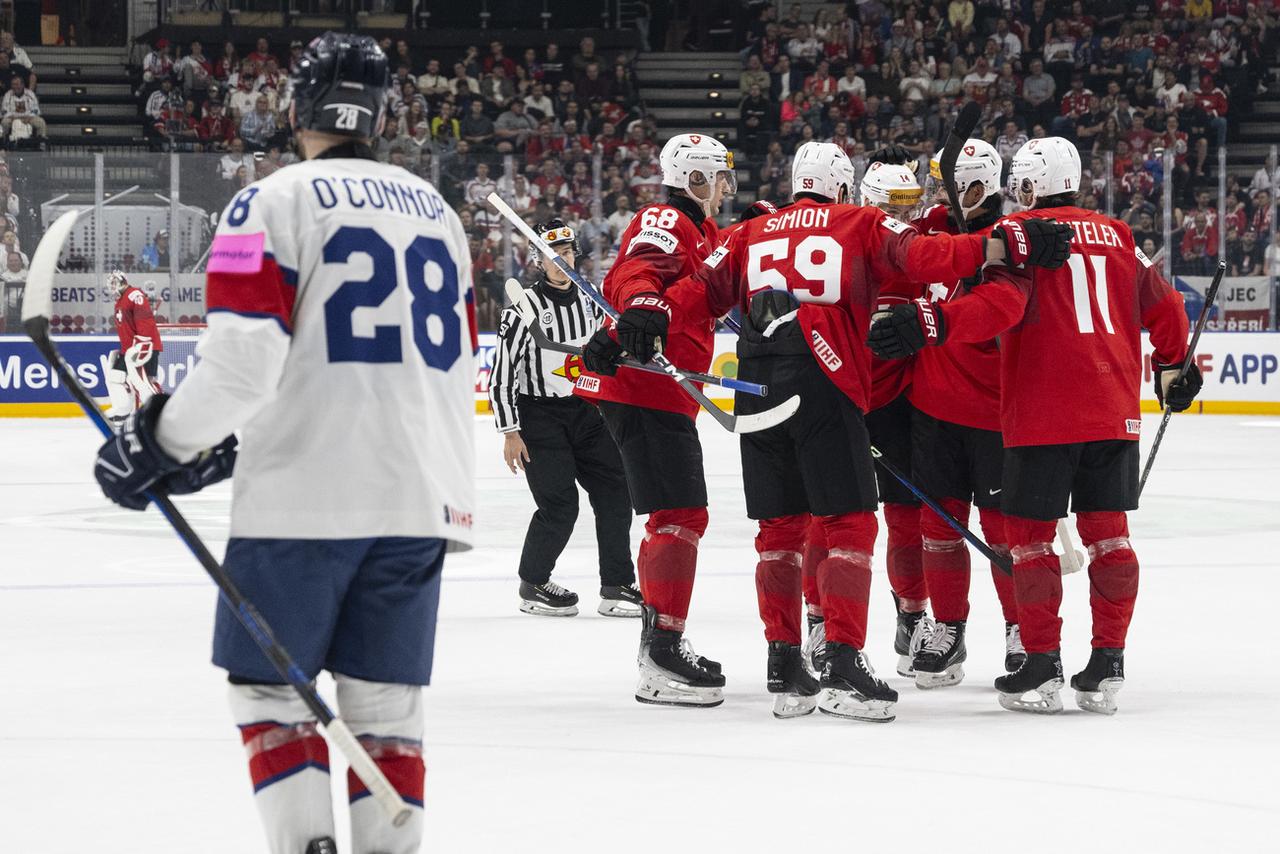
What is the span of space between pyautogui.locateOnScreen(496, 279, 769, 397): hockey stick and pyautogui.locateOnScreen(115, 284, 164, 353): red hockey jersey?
760cm

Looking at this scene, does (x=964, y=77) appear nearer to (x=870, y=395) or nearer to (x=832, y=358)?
(x=870, y=395)

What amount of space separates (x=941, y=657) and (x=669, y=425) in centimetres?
99

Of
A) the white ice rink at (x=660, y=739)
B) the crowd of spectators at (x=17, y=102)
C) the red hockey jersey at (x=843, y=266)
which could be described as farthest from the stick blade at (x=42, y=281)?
the crowd of spectators at (x=17, y=102)

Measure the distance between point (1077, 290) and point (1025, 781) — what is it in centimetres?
140

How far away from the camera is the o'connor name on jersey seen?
247 cm

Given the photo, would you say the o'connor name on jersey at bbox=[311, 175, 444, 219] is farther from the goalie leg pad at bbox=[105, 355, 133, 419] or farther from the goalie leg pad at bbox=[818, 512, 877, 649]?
the goalie leg pad at bbox=[105, 355, 133, 419]

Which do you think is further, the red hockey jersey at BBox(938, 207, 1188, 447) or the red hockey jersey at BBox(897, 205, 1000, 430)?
the red hockey jersey at BBox(897, 205, 1000, 430)

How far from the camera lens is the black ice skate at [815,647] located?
14.8 ft

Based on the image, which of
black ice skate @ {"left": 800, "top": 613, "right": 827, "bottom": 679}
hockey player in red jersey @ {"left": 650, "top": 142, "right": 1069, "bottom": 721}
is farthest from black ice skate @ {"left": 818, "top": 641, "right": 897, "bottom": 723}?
black ice skate @ {"left": 800, "top": 613, "right": 827, "bottom": 679}

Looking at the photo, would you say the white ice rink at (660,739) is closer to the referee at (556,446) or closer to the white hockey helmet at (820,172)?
the referee at (556,446)

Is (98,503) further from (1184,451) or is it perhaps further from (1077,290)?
(1184,451)

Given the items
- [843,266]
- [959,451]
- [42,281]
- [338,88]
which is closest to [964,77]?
[959,451]

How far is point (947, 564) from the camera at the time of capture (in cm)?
489

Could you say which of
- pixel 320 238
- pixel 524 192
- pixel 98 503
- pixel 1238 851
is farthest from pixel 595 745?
pixel 524 192
